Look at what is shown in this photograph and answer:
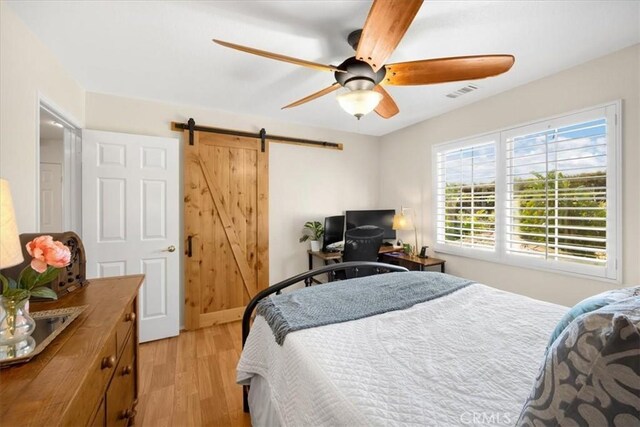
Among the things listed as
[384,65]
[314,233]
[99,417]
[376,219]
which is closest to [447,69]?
[384,65]

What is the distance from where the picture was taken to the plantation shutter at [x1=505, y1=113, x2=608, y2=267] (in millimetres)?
2070

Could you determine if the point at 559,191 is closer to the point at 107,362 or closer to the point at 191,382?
A: the point at 107,362

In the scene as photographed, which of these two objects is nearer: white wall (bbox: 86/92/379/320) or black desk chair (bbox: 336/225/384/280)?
white wall (bbox: 86/92/379/320)

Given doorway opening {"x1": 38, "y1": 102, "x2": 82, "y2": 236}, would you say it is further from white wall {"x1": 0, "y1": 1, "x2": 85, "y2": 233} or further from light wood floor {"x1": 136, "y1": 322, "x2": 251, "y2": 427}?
light wood floor {"x1": 136, "y1": 322, "x2": 251, "y2": 427}

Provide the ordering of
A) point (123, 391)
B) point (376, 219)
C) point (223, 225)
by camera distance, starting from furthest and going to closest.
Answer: point (376, 219) → point (223, 225) → point (123, 391)

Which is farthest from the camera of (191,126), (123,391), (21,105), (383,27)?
(191,126)

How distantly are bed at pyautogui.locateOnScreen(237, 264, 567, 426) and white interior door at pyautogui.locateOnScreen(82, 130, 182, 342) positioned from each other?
1757 mm

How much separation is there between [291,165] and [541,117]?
2.69m

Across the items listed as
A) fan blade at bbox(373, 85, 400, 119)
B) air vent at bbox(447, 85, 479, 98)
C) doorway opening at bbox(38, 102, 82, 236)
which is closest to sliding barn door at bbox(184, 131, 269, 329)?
doorway opening at bbox(38, 102, 82, 236)

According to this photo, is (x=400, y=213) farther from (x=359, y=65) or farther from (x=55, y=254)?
(x=55, y=254)

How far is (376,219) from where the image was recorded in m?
3.80

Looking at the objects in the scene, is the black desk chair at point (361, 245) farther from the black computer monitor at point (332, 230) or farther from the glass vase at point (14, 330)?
the glass vase at point (14, 330)

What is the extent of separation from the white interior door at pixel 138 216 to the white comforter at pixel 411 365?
1796 millimetres

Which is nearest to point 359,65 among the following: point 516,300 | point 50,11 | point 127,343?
point 516,300
